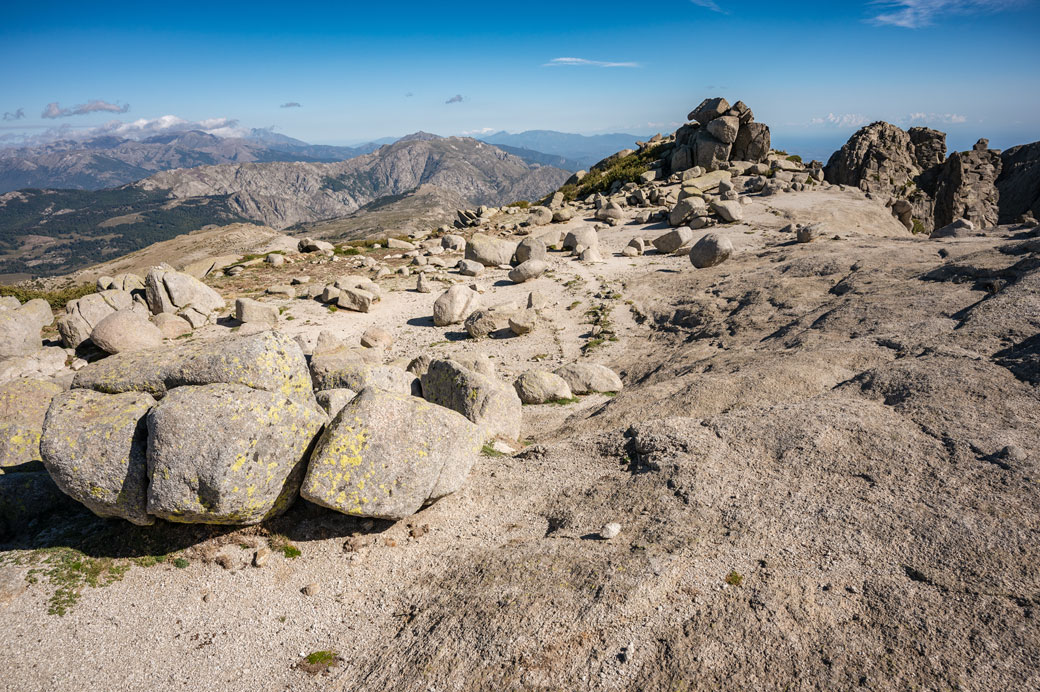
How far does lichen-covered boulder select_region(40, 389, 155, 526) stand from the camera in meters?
9.42

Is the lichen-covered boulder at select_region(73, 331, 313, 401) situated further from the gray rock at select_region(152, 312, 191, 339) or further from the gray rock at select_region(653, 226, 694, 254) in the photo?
the gray rock at select_region(653, 226, 694, 254)

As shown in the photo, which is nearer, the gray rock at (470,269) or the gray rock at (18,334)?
the gray rock at (18,334)

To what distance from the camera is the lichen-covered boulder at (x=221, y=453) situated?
9305 millimetres

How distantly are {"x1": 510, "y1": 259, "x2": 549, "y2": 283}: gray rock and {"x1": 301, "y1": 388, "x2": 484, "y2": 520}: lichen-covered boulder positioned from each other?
24686mm

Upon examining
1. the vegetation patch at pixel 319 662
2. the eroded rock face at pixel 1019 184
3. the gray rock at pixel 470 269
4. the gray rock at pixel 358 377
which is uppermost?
the eroded rock face at pixel 1019 184

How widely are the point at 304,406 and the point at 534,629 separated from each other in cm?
661

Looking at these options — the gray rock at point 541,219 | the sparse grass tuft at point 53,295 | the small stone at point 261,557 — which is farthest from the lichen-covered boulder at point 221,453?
the gray rock at point 541,219

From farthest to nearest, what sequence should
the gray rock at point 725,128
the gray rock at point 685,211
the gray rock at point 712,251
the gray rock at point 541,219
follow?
the gray rock at point 725,128 → the gray rock at point 541,219 → the gray rock at point 685,211 → the gray rock at point 712,251

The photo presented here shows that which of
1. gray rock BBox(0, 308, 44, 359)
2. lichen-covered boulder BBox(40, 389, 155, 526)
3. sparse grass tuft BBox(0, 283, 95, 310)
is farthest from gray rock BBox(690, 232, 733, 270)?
sparse grass tuft BBox(0, 283, 95, 310)

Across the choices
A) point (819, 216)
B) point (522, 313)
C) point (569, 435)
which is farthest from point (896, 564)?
point (819, 216)

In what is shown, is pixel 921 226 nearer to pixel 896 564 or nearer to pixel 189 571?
pixel 896 564

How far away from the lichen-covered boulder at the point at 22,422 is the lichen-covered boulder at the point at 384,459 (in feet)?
30.2

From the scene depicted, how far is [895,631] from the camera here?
694 cm

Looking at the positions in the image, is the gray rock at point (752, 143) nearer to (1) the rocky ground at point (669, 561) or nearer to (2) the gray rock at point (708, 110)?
(2) the gray rock at point (708, 110)
